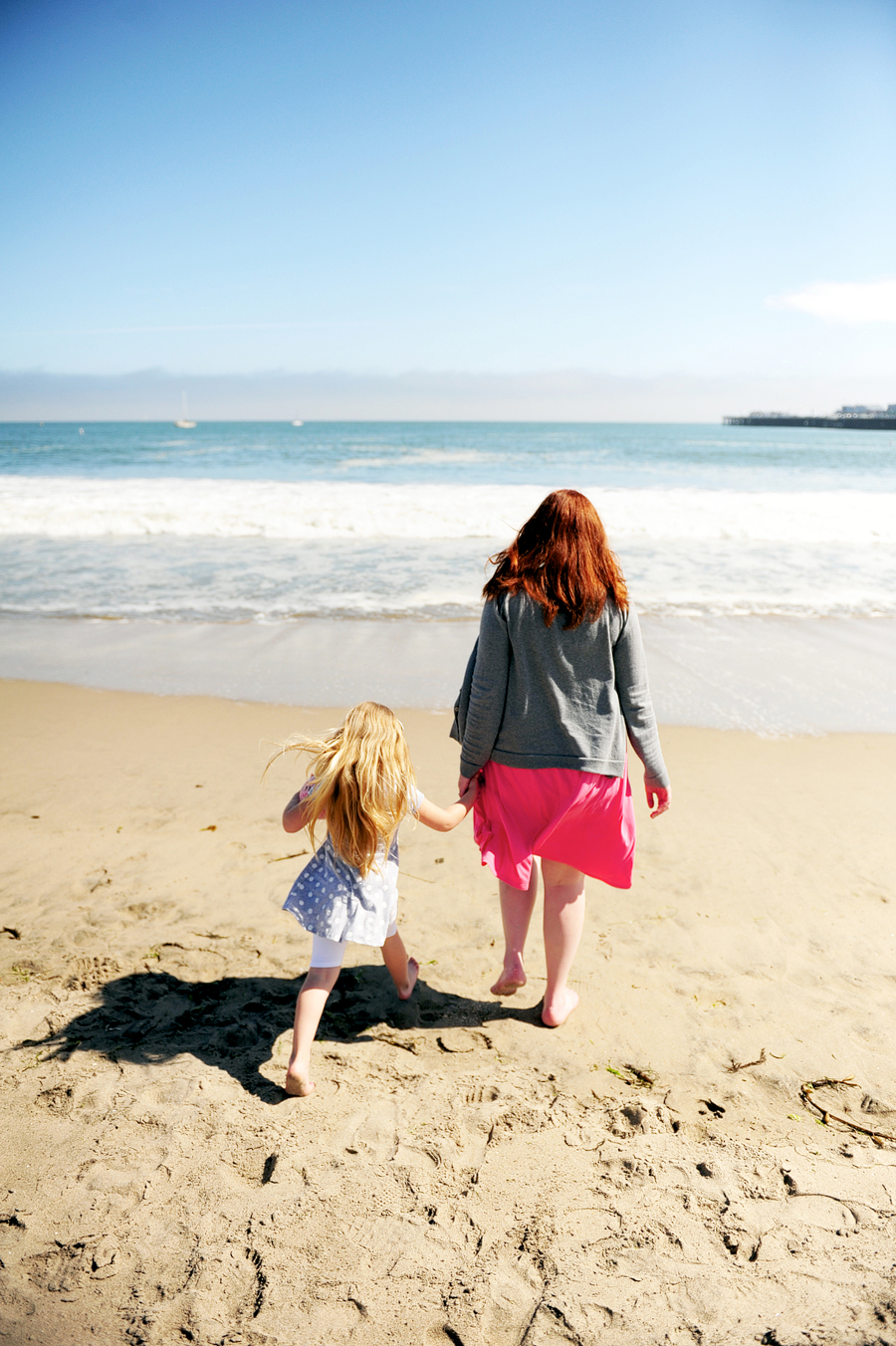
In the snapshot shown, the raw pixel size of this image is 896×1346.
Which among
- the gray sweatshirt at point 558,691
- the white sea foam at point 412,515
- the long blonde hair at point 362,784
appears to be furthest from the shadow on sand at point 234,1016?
the white sea foam at point 412,515

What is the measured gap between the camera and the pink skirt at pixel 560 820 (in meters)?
2.73

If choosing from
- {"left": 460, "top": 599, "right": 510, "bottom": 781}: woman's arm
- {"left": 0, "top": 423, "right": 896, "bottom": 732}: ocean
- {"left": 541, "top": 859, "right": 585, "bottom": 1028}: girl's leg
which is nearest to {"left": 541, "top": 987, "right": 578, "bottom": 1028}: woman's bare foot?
{"left": 541, "top": 859, "right": 585, "bottom": 1028}: girl's leg

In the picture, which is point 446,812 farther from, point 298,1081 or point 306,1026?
point 298,1081

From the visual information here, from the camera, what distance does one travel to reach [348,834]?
2.57 m

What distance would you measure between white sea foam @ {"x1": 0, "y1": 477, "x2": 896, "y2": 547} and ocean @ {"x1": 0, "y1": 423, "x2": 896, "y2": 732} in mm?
66

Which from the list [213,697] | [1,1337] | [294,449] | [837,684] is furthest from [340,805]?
[294,449]

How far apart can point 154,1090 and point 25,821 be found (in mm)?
2283

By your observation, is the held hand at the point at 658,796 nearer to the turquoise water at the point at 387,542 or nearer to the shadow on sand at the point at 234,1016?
the shadow on sand at the point at 234,1016

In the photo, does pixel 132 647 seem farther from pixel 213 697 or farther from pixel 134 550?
pixel 134 550

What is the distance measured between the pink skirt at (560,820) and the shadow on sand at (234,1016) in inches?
23.8

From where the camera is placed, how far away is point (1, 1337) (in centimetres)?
172

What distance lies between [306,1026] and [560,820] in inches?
41.8

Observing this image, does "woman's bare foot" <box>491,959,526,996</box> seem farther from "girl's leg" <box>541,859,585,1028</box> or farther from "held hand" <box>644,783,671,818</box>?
"held hand" <box>644,783,671,818</box>

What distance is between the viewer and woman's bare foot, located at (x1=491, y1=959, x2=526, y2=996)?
2982 millimetres
